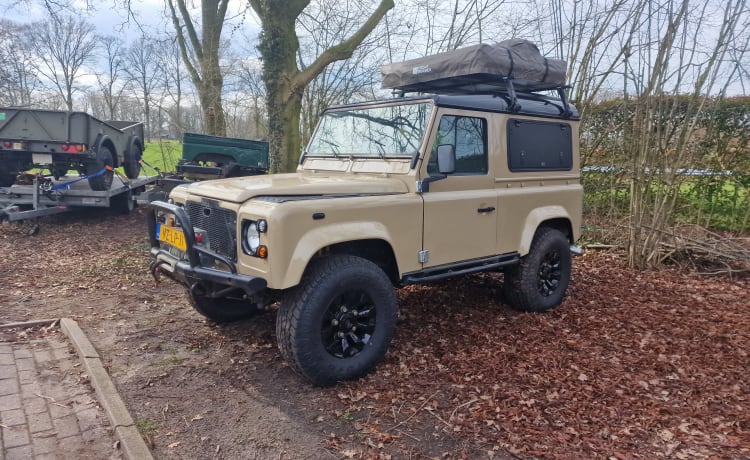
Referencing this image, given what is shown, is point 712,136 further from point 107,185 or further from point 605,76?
point 107,185

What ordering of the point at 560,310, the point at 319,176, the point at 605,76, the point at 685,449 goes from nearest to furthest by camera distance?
1. the point at 685,449
2. the point at 319,176
3. the point at 560,310
4. the point at 605,76

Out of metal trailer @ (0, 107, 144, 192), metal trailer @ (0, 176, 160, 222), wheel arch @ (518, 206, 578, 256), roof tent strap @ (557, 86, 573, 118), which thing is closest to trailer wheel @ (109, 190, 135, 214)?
metal trailer @ (0, 107, 144, 192)

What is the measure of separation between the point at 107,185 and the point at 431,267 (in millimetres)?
7448

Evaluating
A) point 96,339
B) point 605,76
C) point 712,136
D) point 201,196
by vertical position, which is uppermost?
point 605,76

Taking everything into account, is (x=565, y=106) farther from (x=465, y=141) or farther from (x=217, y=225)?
(x=217, y=225)

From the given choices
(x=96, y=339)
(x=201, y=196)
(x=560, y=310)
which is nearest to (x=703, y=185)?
(x=560, y=310)

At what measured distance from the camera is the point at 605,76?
793cm

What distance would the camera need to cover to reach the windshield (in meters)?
4.14

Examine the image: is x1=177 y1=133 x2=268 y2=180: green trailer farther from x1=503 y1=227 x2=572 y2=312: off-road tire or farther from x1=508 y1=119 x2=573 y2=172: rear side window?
x1=503 y1=227 x2=572 y2=312: off-road tire

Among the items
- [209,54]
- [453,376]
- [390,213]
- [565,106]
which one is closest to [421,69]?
[565,106]

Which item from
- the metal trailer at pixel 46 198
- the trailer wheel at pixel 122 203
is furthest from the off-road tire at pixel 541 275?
the trailer wheel at pixel 122 203

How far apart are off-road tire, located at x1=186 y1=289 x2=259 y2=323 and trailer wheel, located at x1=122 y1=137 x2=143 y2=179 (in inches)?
292

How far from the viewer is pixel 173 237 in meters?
3.77

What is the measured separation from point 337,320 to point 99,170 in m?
7.32
